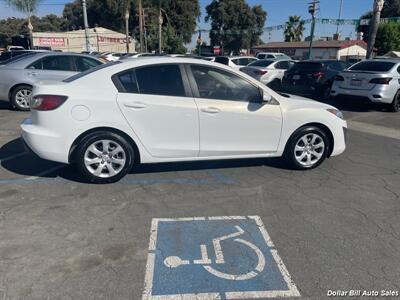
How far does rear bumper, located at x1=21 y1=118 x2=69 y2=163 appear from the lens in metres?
4.18

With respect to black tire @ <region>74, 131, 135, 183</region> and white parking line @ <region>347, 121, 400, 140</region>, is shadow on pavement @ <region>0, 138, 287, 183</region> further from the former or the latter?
white parking line @ <region>347, 121, 400, 140</region>

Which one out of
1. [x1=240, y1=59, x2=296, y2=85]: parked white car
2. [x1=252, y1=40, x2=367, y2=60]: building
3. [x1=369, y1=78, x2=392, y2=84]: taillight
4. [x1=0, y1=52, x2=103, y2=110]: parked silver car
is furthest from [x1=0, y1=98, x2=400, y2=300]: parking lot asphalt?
[x1=252, y1=40, x2=367, y2=60]: building

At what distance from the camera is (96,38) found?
4922 centimetres

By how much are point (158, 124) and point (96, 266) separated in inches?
79.8

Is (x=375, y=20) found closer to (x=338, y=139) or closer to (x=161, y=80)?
(x=338, y=139)

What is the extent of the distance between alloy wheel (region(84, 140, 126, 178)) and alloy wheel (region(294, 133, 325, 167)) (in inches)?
97.2

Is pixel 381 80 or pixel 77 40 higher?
pixel 77 40

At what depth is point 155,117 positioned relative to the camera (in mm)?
4352

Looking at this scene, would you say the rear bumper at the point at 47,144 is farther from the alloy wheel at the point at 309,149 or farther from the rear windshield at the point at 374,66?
the rear windshield at the point at 374,66

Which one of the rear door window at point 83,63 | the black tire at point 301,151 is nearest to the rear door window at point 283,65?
the rear door window at point 83,63

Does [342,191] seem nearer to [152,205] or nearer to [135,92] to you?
[152,205]

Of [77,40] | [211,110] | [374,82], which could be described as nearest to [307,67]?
[374,82]

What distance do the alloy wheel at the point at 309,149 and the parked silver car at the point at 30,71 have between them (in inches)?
253

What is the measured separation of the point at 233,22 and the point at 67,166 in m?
63.6
